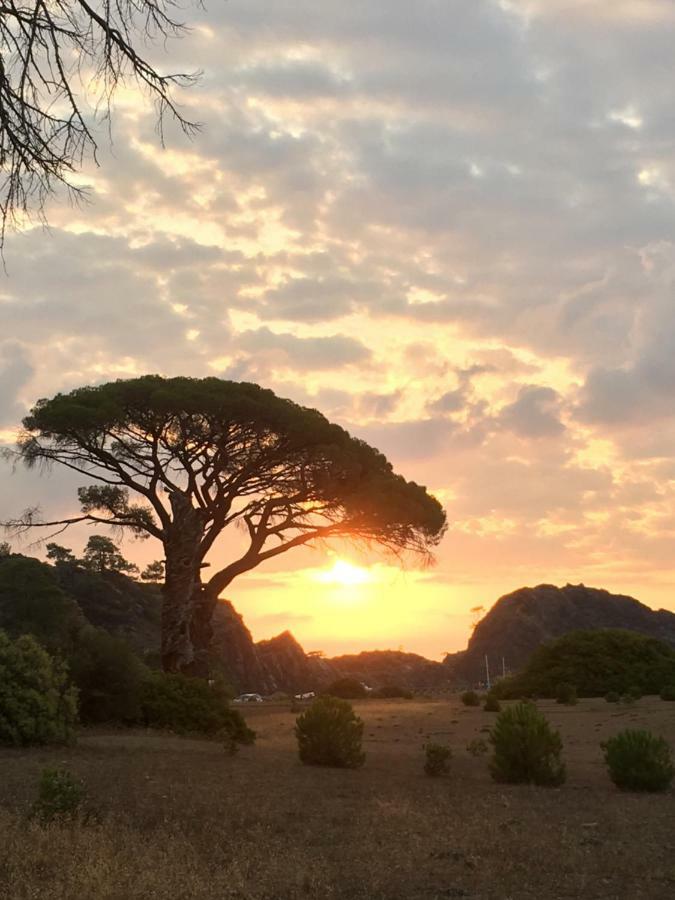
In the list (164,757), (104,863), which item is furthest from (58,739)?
(104,863)

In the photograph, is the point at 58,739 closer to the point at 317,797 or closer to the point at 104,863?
the point at 317,797

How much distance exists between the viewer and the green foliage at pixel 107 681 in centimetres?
2078

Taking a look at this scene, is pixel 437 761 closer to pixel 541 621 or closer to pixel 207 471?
pixel 207 471

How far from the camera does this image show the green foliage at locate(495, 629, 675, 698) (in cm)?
3600

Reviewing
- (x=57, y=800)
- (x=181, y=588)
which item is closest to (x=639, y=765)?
(x=57, y=800)

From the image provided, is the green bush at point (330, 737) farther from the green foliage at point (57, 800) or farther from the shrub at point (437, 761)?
the green foliage at point (57, 800)

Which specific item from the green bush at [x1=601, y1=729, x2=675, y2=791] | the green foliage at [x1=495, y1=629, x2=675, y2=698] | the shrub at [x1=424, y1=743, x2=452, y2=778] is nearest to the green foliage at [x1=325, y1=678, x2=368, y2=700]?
the green foliage at [x1=495, y1=629, x2=675, y2=698]

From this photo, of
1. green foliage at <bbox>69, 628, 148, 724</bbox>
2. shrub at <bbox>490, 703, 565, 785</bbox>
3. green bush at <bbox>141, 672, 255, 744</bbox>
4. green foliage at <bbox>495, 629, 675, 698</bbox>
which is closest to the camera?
shrub at <bbox>490, 703, 565, 785</bbox>

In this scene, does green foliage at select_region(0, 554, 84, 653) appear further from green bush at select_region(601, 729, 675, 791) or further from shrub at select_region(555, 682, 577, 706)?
green bush at select_region(601, 729, 675, 791)

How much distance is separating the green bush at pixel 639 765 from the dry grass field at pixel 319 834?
433mm

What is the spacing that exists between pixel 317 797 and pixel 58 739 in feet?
23.0

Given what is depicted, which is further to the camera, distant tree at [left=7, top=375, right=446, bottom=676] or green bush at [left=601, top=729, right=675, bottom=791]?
distant tree at [left=7, top=375, right=446, bottom=676]

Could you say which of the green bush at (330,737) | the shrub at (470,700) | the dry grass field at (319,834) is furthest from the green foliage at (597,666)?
the green bush at (330,737)

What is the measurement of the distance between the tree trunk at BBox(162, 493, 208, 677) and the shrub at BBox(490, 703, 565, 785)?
17.1 m
